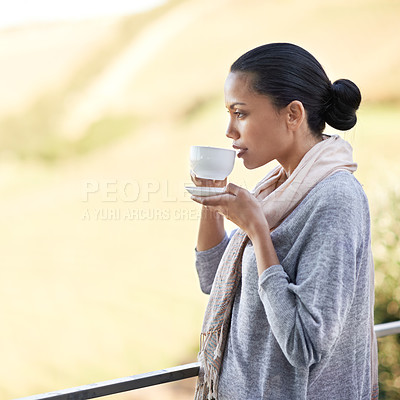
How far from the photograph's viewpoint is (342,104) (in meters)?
0.96

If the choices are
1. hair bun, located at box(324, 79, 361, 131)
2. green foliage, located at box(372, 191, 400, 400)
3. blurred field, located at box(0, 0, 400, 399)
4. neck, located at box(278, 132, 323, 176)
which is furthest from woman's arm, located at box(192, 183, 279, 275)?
blurred field, located at box(0, 0, 400, 399)

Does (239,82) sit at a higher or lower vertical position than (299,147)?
higher

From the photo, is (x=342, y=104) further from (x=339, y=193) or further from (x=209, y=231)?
(x=209, y=231)

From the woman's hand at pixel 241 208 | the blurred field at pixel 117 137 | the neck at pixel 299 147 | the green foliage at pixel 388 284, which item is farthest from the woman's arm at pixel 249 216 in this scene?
the blurred field at pixel 117 137

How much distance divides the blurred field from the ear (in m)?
3.32

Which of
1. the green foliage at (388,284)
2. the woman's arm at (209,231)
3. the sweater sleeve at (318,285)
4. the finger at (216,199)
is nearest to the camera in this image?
the sweater sleeve at (318,285)

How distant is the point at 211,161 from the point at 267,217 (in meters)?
0.15

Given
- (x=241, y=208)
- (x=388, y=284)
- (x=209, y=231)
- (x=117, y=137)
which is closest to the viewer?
(x=241, y=208)

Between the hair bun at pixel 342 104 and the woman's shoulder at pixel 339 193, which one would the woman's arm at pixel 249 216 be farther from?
the hair bun at pixel 342 104

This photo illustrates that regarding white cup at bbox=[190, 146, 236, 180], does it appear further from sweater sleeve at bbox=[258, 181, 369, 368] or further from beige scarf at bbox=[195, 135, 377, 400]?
sweater sleeve at bbox=[258, 181, 369, 368]

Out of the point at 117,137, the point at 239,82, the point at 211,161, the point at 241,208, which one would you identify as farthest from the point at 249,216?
the point at 117,137

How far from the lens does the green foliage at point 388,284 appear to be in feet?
8.61

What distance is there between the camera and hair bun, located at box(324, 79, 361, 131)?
0.96 meters

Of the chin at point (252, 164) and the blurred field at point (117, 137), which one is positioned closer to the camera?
the chin at point (252, 164)
